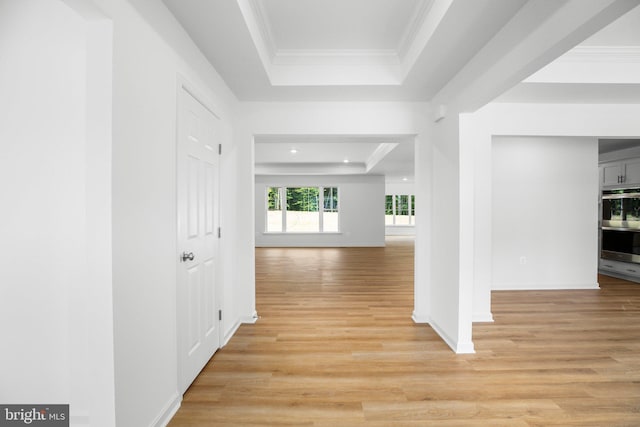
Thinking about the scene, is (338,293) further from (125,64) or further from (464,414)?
(125,64)

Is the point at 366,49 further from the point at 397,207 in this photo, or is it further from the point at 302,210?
the point at 397,207

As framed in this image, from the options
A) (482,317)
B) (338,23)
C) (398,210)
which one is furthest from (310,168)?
(338,23)

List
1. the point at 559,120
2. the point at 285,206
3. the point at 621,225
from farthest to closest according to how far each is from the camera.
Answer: the point at 285,206 → the point at 621,225 → the point at 559,120

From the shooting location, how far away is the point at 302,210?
34.2 feet

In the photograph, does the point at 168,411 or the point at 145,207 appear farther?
the point at 168,411

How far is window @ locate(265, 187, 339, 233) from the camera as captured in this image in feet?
34.0

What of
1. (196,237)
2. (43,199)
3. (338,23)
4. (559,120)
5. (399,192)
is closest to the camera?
(43,199)

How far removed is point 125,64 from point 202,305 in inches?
68.3

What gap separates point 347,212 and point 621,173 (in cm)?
676

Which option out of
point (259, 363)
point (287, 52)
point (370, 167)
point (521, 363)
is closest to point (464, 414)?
point (521, 363)

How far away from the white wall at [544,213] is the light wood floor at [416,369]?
0.63 metres

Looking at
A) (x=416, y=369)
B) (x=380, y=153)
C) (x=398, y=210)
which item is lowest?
(x=416, y=369)

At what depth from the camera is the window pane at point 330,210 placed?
10.5 metres

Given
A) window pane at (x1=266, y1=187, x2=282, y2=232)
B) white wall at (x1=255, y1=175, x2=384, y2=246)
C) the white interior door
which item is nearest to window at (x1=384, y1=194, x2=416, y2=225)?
white wall at (x1=255, y1=175, x2=384, y2=246)
